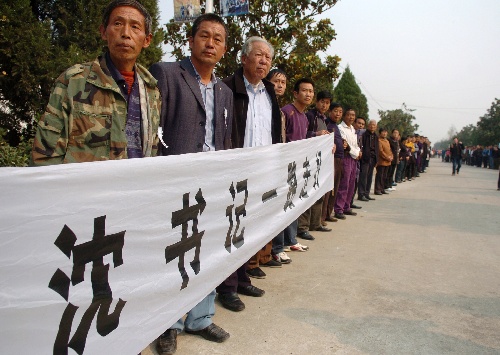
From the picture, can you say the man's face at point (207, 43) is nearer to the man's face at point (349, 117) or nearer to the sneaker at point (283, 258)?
the sneaker at point (283, 258)

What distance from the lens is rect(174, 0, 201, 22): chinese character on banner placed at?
207 inches

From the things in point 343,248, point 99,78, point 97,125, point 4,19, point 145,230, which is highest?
point 4,19

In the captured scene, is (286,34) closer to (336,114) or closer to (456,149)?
(336,114)

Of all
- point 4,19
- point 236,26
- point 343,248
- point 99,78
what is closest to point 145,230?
point 99,78

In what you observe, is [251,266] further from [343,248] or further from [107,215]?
[107,215]

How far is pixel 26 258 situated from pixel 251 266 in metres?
2.39

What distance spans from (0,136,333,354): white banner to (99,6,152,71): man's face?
54cm

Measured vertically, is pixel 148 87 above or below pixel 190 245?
above

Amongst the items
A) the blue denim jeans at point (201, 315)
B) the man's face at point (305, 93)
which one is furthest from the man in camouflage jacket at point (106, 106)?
the man's face at point (305, 93)

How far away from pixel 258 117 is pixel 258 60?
1.46ft

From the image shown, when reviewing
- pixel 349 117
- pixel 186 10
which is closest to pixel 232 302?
pixel 186 10

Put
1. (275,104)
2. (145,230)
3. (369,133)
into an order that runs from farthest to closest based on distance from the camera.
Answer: (369,133) → (275,104) → (145,230)

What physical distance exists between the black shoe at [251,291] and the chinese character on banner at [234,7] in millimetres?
3824

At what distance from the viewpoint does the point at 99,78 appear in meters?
1.77
